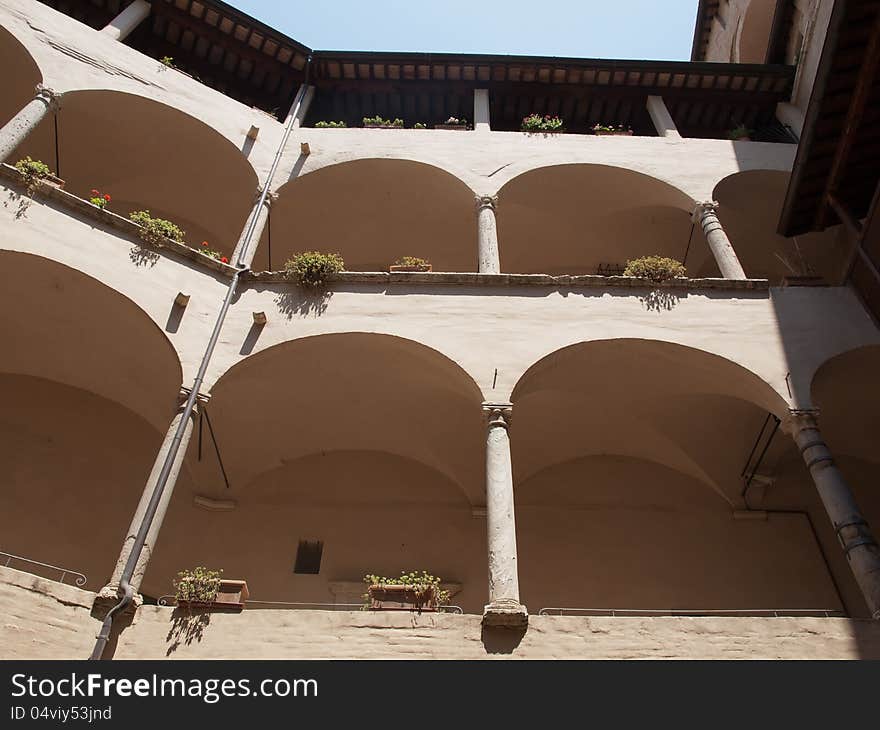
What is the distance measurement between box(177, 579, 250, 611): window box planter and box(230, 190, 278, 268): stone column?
4.33 m

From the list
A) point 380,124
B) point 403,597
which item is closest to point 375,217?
point 380,124

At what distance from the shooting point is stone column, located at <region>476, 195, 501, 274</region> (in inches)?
416

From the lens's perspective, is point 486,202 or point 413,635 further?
point 486,202

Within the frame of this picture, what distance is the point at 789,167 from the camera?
13.1 meters

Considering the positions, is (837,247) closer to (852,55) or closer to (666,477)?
(852,55)

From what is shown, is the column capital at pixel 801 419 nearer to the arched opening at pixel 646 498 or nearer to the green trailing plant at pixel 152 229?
the arched opening at pixel 646 498

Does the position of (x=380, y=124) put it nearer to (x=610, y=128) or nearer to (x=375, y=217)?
(x=375, y=217)

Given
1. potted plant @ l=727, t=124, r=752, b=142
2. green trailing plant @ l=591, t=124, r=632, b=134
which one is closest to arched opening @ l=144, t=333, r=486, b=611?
green trailing plant @ l=591, t=124, r=632, b=134

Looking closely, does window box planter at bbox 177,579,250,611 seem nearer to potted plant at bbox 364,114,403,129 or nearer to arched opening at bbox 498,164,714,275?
arched opening at bbox 498,164,714,275

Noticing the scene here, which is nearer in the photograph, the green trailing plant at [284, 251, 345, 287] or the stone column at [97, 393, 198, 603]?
the stone column at [97, 393, 198, 603]

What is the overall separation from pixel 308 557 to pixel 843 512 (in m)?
6.60

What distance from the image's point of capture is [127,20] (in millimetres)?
13227

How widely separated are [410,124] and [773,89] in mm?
6924
